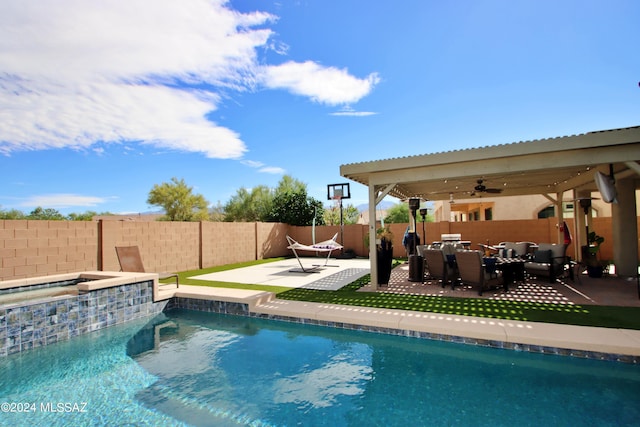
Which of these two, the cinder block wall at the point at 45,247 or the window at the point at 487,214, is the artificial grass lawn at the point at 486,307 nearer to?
the cinder block wall at the point at 45,247

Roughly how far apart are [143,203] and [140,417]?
3043 centimetres

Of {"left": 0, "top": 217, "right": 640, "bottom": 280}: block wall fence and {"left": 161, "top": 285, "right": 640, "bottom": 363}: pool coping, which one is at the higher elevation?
{"left": 0, "top": 217, "right": 640, "bottom": 280}: block wall fence

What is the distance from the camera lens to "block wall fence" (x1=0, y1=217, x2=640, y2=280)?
7301 millimetres

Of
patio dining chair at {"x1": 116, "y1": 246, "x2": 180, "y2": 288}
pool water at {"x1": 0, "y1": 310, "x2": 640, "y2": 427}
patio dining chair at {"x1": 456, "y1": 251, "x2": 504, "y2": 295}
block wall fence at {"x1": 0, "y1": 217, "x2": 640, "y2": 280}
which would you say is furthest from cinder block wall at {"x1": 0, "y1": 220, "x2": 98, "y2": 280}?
patio dining chair at {"x1": 456, "y1": 251, "x2": 504, "y2": 295}

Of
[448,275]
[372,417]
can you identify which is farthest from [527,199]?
[372,417]

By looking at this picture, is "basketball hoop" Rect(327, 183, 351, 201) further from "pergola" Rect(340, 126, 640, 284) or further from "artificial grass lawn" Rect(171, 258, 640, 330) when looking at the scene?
"artificial grass lawn" Rect(171, 258, 640, 330)

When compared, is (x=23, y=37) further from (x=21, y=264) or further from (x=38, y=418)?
(x=38, y=418)

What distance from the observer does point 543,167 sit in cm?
Answer: 557

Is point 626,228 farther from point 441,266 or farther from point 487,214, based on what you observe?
point 487,214

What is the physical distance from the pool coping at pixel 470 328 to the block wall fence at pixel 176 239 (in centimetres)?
490

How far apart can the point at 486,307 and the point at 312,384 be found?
3.36 m

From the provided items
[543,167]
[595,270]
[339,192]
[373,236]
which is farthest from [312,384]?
[339,192]

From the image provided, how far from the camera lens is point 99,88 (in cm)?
933

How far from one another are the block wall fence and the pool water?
12.7 feet
